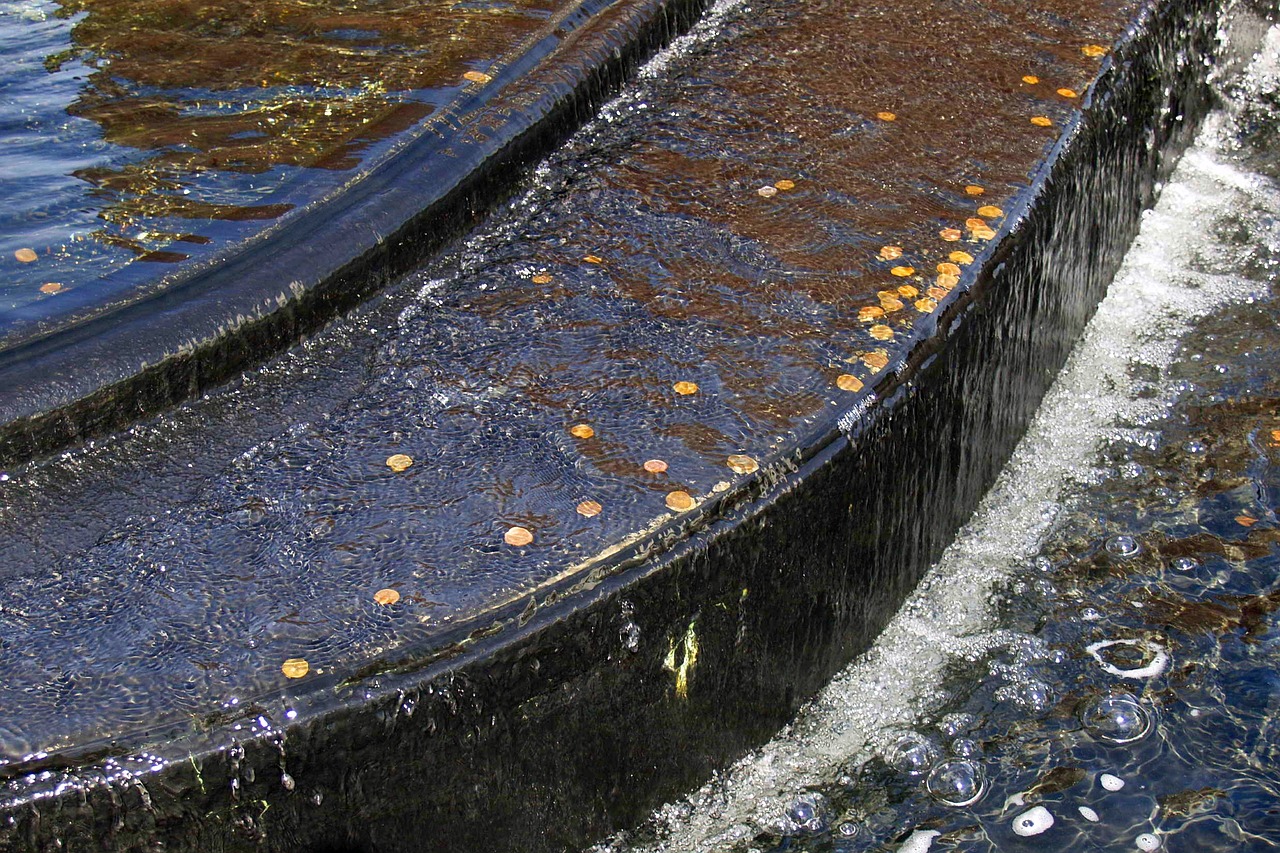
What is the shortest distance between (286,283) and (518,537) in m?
0.75

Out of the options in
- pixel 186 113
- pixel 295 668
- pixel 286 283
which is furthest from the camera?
pixel 186 113

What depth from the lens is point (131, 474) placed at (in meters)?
Answer: 2.05

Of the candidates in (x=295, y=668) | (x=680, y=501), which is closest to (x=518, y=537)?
(x=680, y=501)

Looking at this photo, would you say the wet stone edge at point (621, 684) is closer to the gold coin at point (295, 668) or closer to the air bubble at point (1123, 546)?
the gold coin at point (295, 668)

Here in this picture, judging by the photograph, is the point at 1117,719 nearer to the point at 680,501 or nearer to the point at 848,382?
the point at 848,382

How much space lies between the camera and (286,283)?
233cm

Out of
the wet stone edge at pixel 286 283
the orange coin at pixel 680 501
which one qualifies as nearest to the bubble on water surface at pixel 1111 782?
the orange coin at pixel 680 501

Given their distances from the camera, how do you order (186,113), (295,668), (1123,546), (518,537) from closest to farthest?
(295,668) < (518,537) < (1123,546) < (186,113)

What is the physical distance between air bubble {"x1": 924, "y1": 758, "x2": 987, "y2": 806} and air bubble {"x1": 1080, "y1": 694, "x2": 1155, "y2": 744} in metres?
0.22

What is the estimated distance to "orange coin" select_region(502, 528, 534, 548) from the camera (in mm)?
1878

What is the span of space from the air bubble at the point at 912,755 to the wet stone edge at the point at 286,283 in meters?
1.26

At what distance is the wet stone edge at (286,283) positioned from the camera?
2.08m

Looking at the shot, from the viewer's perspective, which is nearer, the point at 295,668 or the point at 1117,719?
the point at 295,668

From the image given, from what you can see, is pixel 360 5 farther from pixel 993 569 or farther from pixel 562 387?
pixel 993 569
